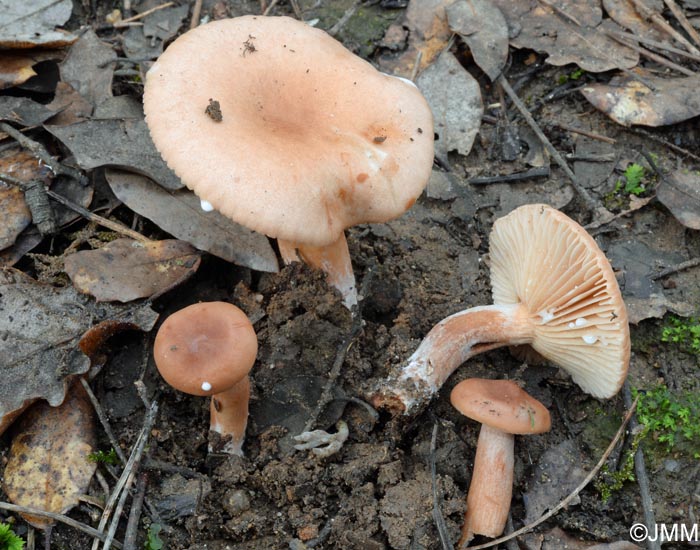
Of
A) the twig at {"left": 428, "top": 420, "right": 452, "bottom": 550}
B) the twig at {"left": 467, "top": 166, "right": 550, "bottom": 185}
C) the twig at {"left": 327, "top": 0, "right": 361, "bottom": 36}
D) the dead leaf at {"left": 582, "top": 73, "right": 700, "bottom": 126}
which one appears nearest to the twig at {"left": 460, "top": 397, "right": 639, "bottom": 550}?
the twig at {"left": 428, "top": 420, "right": 452, "bottom": 550}

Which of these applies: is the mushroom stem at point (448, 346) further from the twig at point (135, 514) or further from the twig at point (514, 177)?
the twig at point (135, 514)

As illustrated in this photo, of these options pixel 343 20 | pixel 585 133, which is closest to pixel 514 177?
pixel 585 133

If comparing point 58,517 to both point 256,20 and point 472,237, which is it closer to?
point 256,20

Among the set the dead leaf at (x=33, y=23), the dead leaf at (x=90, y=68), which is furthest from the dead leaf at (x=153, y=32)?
the dead leaf at (x=33, y=23)

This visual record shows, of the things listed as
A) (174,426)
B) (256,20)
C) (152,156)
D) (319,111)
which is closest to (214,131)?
(319,111)

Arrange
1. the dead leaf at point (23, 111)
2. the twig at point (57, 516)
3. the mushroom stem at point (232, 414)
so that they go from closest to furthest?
1. the twig at point (57, 516)
2. the mushroom stem at point (232, 414)
3. the dead leaf at point (23, 111)
